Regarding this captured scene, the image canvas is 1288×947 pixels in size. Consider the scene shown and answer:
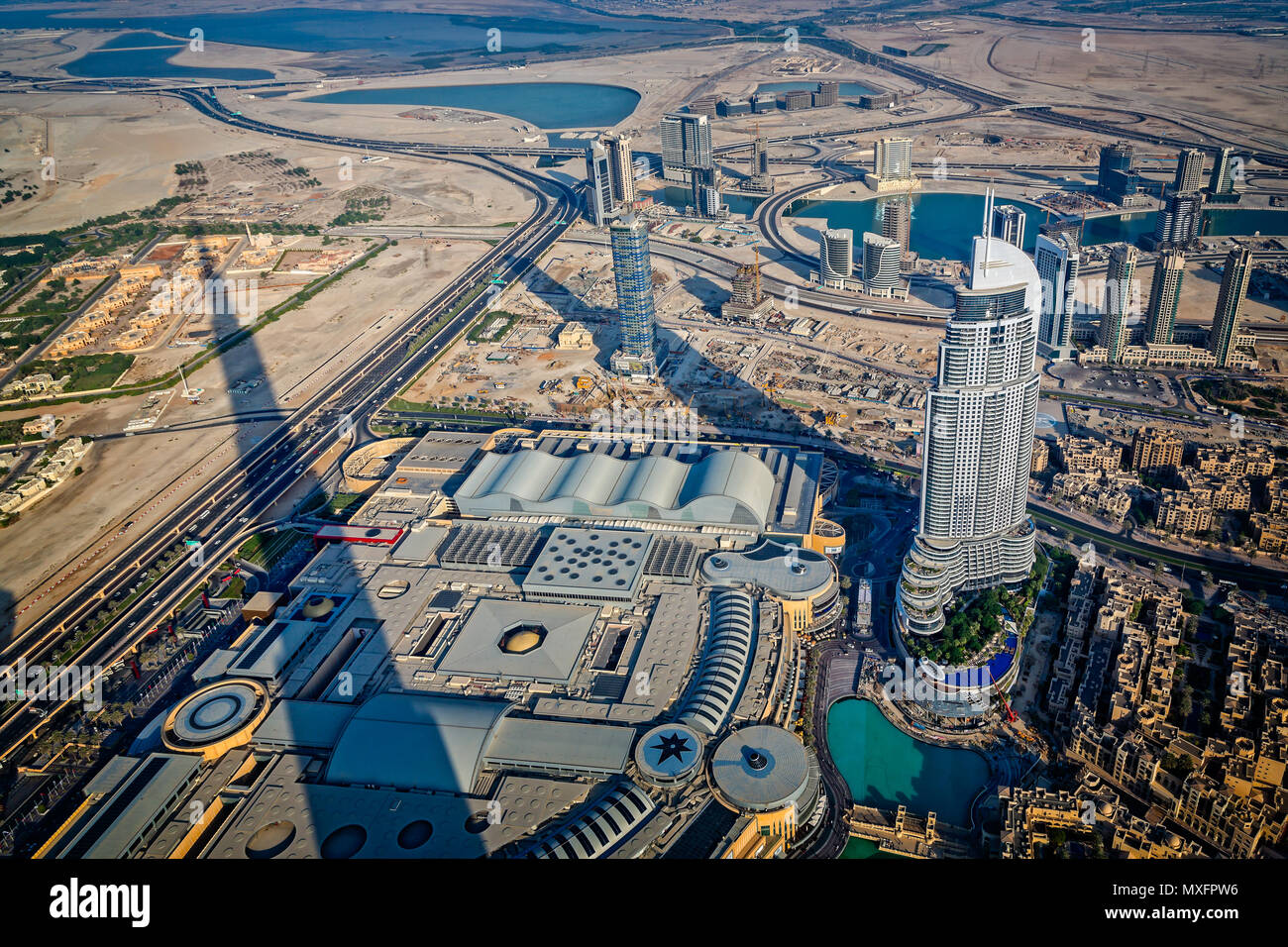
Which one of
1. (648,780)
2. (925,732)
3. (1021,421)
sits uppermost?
(1021,421)

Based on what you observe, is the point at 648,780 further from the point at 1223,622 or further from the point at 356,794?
the point at 1223,622

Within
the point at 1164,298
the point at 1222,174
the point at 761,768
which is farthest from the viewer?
the point at 1222,174

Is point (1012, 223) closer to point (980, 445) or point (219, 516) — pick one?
point (980, 445)

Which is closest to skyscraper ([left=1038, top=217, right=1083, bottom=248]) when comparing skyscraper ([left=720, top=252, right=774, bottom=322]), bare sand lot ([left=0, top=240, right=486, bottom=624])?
skyscraper ([left=720, top=252, right=774, bottom=322])

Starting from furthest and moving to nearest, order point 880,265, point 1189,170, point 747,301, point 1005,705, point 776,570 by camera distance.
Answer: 1. point 1189,170
2. point 747,301
3. point 880,265
4. point 776,570
5. point 1005,705

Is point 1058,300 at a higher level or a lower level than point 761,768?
higher

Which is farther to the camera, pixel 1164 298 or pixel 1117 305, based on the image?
pixel 1117 305

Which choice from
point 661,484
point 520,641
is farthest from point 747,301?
point 520,641

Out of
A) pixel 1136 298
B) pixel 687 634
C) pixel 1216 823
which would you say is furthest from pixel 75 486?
pixel 1136 298
